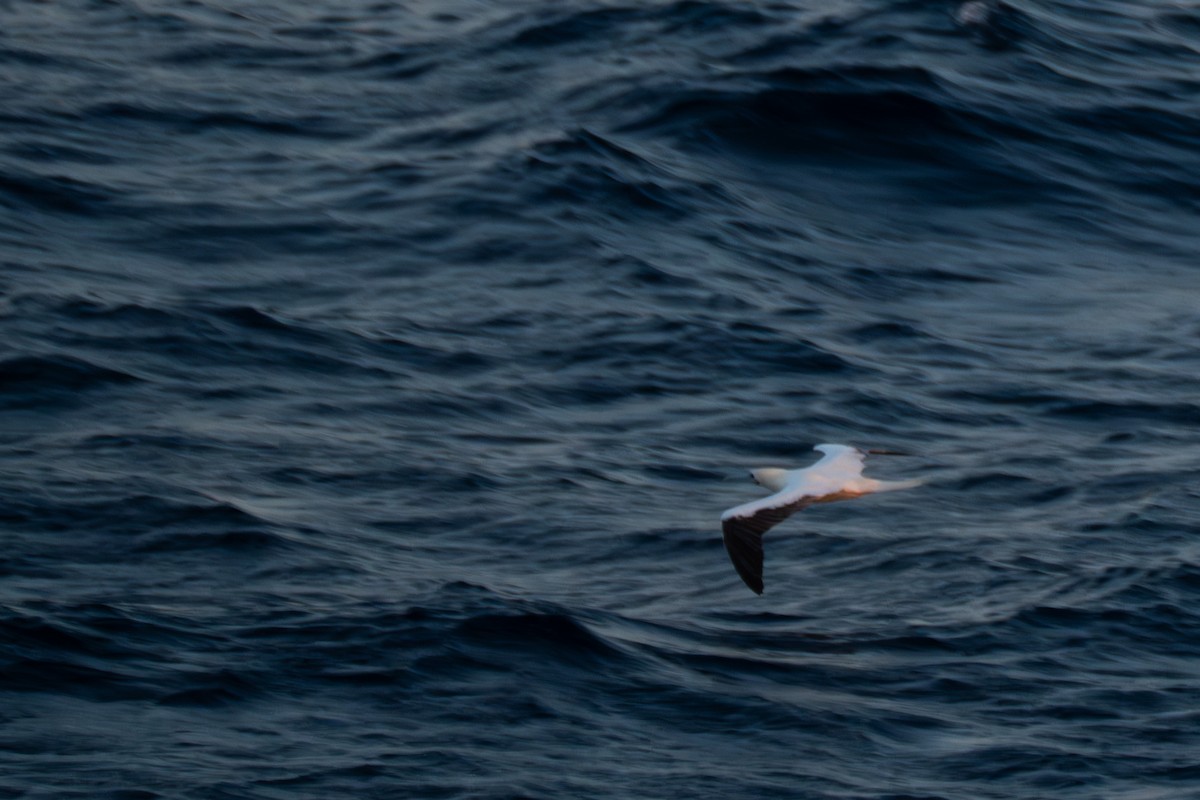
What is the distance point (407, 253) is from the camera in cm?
1323

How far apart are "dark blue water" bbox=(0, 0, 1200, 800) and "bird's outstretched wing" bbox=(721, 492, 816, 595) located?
424 mm

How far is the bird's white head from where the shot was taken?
31.3 ft

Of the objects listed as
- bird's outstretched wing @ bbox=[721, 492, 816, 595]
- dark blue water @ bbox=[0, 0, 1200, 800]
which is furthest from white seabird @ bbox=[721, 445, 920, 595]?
dark blue water @ bbox=[0, 0, 1200, 800]

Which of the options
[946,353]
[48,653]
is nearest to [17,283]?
[48,653]

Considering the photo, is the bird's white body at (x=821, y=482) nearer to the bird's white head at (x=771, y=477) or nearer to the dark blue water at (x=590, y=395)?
the bird's white head at (x=771, y=477)

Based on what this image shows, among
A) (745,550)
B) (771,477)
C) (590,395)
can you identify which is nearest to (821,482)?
(771,477)

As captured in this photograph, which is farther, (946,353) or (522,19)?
(522,19)

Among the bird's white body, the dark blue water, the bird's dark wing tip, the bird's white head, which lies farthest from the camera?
the bird's white head

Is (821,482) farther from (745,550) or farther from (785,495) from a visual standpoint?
(745,550)

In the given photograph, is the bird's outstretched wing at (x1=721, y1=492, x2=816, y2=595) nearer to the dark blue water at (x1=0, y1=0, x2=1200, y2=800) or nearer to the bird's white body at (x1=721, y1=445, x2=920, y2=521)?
the bird's white body at (x1=721, y1=445, x2=920, y2=521)

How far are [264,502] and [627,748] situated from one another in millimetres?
2657

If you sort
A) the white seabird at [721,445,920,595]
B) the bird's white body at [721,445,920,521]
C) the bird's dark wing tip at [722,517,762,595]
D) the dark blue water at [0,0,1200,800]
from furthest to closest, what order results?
1. the bird's white body at [721,445,920,521]
2. the white seabird at [721,445,920,595]
3. the bird's dark wing tip at [722,517,762,595]
4. the dark blue water at [0,0,1200,800]

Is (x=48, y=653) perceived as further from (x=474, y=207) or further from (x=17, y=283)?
(x=474, y=207)

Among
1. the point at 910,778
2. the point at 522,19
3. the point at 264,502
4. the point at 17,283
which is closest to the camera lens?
the point at 910,778
